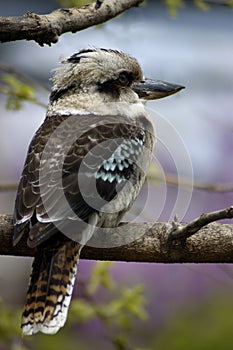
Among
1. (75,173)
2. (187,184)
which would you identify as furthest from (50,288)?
(187,184)

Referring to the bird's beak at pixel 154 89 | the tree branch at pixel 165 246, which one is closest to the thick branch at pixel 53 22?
the bird's beak at pixel 154 89

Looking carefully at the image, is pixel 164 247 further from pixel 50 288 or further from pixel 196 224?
pixel 50 288

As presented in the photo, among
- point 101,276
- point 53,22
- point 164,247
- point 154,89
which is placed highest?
point 53,22

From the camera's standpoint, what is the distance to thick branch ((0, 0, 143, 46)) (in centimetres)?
250

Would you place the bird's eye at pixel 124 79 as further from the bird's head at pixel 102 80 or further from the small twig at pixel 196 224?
the small twig at pixel 196 224

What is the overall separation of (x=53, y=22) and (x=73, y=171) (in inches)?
16.5

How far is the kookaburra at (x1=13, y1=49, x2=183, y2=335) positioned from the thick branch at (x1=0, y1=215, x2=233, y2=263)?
0.23 feet

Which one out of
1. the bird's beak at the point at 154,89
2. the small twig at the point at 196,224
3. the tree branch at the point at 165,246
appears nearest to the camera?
the small twig at the point at 196,224

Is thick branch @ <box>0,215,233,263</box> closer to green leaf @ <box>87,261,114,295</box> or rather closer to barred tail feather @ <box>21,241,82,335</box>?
barred tail feather @ <box>21,241,82,335</box>

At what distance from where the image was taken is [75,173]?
2760mm

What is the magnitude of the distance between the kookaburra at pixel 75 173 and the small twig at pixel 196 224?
0.82 feet

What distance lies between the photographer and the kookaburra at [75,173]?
2.71 meters

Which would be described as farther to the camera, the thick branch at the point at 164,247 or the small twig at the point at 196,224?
the thick branch at the point at 164,247

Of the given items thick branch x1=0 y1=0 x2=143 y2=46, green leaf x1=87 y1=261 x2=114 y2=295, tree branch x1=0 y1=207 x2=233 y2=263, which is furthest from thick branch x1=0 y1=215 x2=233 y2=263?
thick branch x1=0 y1=0 x2=143 y2=46
